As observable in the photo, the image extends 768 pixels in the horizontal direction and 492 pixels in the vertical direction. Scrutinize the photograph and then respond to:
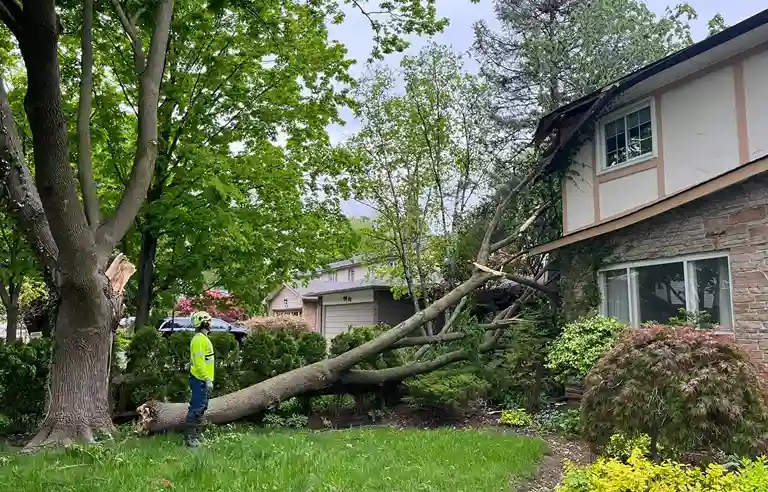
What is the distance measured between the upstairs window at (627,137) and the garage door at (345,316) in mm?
15229

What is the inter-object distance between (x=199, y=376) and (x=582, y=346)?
21.0 feet

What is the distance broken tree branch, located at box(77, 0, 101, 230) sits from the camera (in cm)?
820

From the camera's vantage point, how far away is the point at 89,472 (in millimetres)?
5828

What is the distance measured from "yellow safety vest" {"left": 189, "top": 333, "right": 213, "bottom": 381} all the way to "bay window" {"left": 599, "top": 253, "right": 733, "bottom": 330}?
24.4 ft

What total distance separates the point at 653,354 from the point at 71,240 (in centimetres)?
717

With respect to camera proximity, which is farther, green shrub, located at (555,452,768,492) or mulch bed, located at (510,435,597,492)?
mulch bed, located at (510,435,597,492)

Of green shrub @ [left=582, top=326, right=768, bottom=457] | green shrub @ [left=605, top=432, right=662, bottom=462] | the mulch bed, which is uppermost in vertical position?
green shrub @ [left=582, top=326, right=768, bottom=457]

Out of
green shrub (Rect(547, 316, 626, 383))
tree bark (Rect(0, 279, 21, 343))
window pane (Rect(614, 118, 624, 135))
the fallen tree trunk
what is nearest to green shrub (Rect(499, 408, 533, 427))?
green shrub (Rect(547, 316, 626, 383))

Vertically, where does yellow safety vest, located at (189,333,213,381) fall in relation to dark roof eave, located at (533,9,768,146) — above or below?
below

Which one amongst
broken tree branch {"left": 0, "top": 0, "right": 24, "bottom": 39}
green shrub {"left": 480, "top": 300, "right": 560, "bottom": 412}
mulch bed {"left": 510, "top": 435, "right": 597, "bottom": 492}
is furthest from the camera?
green shrub {"left": 480, "top": 300, "right": 560, "bottom": 412}

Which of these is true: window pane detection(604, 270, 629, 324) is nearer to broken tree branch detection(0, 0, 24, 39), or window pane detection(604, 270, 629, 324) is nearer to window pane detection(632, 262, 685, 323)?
window pane detection(632, 262, 685, 323)

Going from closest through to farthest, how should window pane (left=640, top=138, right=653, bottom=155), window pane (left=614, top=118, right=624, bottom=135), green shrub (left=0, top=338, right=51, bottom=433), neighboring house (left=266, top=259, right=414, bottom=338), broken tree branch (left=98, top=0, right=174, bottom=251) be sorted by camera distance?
1. broken tree branch (left=98, top=0, right=174, bottom=251)
2. green shrub (left=0, top=338, right=51, bottom=433)
3. window pane (left=640, top=138, right=653, bottom=155)
4. window pane (left=614, top=118, right=624, bottom=135)
5. neighboring house (left=266, top=259, right=414, bottom=338)

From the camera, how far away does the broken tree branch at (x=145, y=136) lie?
862 cm

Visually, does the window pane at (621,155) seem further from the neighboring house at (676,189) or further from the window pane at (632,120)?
the window pane at (632,120)
